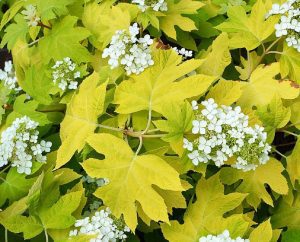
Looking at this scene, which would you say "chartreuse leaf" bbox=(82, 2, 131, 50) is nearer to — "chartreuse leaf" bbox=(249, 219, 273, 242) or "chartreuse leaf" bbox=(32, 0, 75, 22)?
"chartreuse leaf" bbox=(32, 0, 75, 22)

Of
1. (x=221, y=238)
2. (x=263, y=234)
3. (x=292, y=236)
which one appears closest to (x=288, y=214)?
(x=292, y=236)

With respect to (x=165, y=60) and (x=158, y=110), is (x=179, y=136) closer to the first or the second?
(x=158, y=110)

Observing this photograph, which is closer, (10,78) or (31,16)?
(31,16)

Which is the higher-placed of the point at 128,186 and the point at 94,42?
the point at 94,42

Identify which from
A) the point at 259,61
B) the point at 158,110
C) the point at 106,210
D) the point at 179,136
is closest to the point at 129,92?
the point at 158,110

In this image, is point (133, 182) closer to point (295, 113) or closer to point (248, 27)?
point (295, 113)

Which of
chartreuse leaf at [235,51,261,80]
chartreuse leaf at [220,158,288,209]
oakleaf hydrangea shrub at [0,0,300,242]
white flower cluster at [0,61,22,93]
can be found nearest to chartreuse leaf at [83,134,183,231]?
oakleaf hydrangea shrub at [0,0,300,242]
